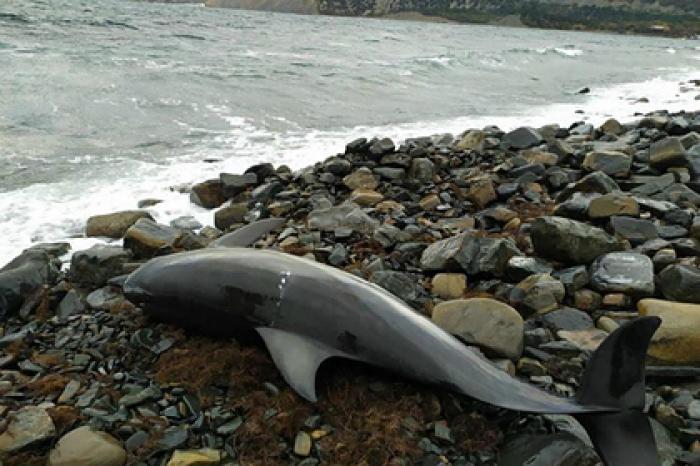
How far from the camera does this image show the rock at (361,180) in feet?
32.1

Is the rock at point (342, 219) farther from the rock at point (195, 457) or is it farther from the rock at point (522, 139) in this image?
the rock at point (522, 139)

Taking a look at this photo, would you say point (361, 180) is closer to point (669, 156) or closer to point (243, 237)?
point (243, 237)

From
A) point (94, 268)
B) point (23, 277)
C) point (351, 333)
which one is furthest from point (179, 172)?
point (351, 333)

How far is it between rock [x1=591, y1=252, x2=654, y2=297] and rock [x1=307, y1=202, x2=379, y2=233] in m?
2.77

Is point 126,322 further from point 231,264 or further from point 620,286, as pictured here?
point 620,286

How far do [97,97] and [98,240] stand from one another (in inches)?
482

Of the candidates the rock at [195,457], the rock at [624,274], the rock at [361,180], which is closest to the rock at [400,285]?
the rock at [624,274]

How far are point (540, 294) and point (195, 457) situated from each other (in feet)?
10.9

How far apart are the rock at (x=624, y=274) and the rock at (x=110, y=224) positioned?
21.6 ft

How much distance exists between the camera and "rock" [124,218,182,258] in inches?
294

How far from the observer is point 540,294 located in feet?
17.9

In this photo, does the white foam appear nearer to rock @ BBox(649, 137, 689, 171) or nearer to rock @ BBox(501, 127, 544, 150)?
rock @ BBox(501, 127, 544, 150)

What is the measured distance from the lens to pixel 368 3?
17262 cm

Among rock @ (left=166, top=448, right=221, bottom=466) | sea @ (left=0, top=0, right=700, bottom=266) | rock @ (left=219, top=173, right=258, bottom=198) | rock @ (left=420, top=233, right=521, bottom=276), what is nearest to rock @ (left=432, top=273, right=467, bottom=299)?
rock @ (left=420, top=233, right=521, bottom=276)
